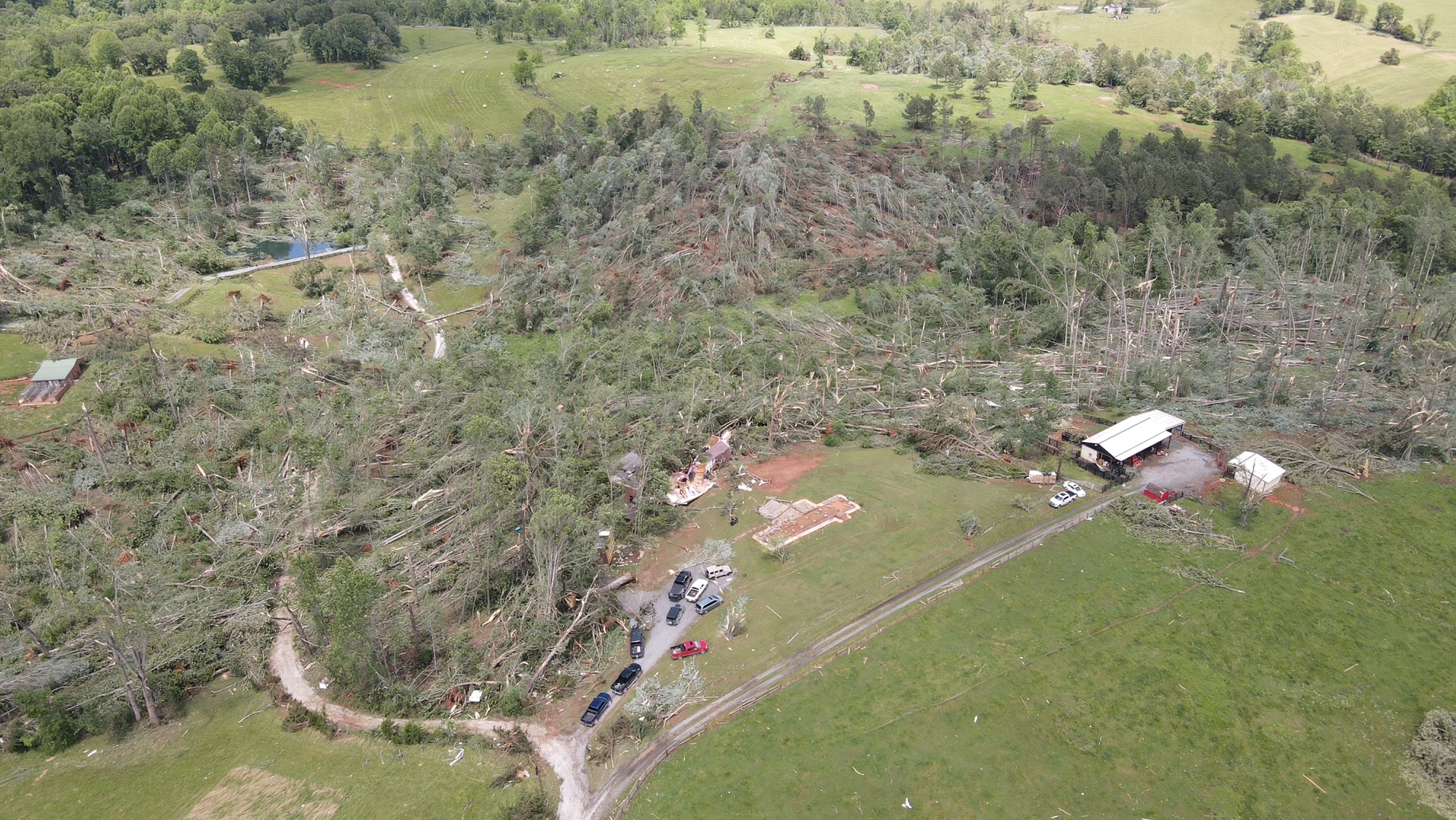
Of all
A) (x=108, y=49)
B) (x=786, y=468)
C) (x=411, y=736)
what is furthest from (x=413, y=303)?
(x=108, y=49)

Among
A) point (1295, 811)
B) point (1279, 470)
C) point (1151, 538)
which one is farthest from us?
point (1279, 470)

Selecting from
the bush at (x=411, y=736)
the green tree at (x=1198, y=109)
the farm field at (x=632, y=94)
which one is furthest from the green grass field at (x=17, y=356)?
the green tree at (x=1198, y=109)

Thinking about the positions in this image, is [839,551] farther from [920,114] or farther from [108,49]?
[108,49]

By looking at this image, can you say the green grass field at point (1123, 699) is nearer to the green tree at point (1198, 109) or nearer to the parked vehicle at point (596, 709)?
the parked vehicle at point (596, 709)

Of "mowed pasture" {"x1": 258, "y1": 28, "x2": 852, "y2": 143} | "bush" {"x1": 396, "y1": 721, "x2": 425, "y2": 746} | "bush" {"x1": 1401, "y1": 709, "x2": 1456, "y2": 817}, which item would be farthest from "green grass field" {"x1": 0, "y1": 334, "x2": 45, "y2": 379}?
"bush" {"x1": 1401, "y1": 709, "x2": 1456, "y2": 817}

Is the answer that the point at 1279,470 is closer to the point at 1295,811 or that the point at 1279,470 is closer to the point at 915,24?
the point at 1295,811

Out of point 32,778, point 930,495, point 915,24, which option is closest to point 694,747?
point 930,495
